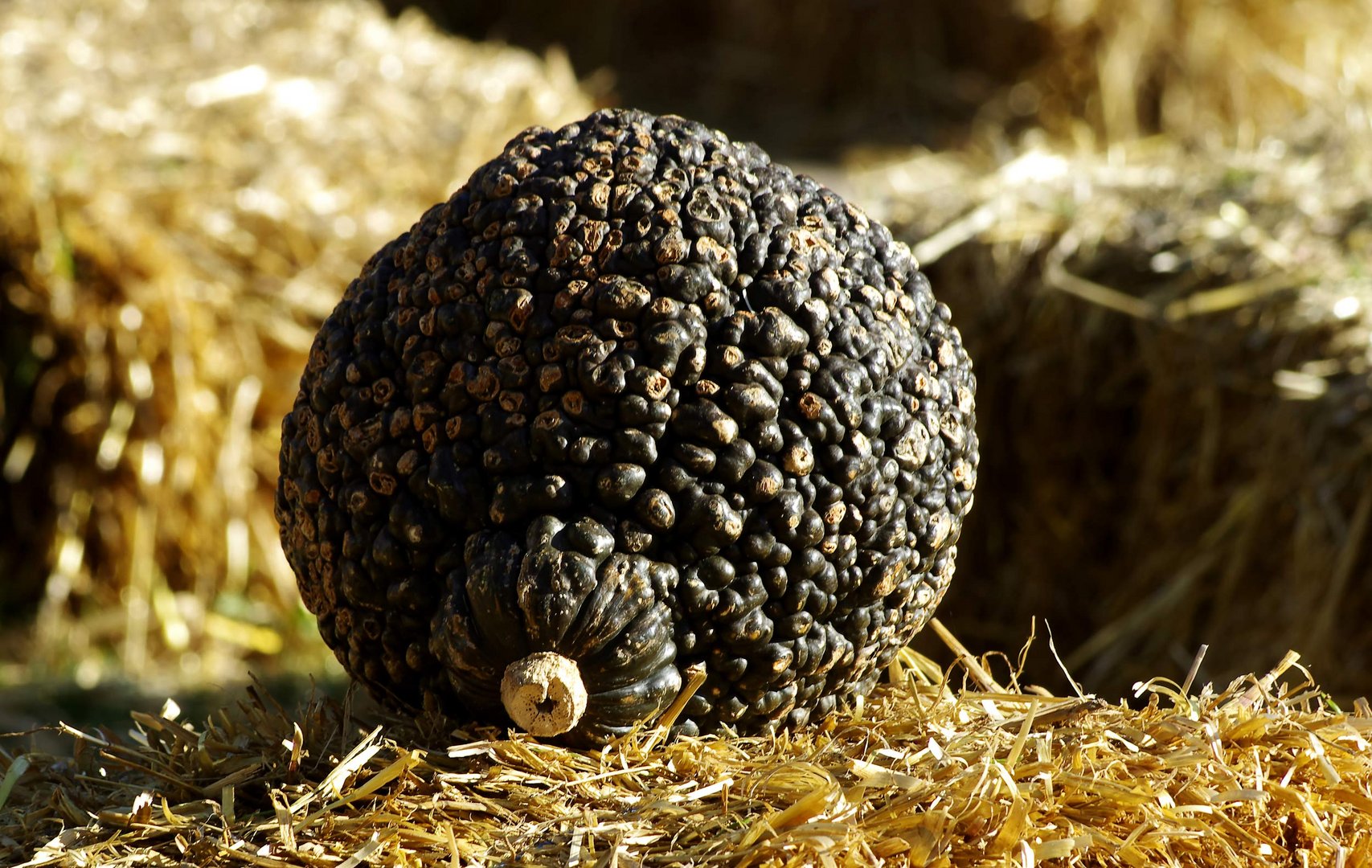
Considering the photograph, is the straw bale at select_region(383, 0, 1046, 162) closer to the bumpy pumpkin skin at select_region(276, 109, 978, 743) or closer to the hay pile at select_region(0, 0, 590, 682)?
the hay pile at select_region(0, 0, 590, 682)

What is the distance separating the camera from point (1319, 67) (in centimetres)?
643

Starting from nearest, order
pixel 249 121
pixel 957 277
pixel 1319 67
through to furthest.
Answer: pixel 957 277 < pixel 249 121 < pixel 1319 67

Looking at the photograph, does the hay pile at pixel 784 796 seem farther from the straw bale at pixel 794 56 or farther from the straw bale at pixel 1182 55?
the straw bale at pixel 794 56

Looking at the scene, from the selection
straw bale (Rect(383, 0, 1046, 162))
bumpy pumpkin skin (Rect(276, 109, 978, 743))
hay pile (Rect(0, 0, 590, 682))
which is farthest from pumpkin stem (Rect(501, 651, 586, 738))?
straw bale (Rect(383, 0, 1046, 162))

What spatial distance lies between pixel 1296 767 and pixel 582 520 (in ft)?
3.34

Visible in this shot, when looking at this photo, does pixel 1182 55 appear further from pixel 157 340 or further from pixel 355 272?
pixel 157 340

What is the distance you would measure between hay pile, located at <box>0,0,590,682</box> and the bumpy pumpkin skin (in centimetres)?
233

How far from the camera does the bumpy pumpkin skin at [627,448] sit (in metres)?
1.75

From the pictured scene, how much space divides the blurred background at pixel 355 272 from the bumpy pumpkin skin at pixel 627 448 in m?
0.89

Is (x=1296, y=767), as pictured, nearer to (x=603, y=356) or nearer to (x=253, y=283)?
(x=603, y=356)

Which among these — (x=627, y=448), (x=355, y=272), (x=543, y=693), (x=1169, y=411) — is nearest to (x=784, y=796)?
(x=543, y=693)

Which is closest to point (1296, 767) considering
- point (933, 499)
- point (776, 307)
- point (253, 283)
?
point (933, 499)

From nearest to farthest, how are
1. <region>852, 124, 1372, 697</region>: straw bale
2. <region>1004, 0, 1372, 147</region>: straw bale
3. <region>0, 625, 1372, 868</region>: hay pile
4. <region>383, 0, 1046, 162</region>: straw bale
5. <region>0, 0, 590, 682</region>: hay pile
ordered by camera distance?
1. <region>0, 625, 1372, 868</region>: hay pile
2. <region>852, 124, 1372, 697</region>: straw bale
3. <region>0, 0, 590, 682</region>: hay pile
4. <region>1004, 0, 1372, 147</region>: straw bale
5. <region>383, 0, 1046, 162</region>: straw bale

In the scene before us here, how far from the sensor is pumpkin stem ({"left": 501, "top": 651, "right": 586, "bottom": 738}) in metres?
1.69
